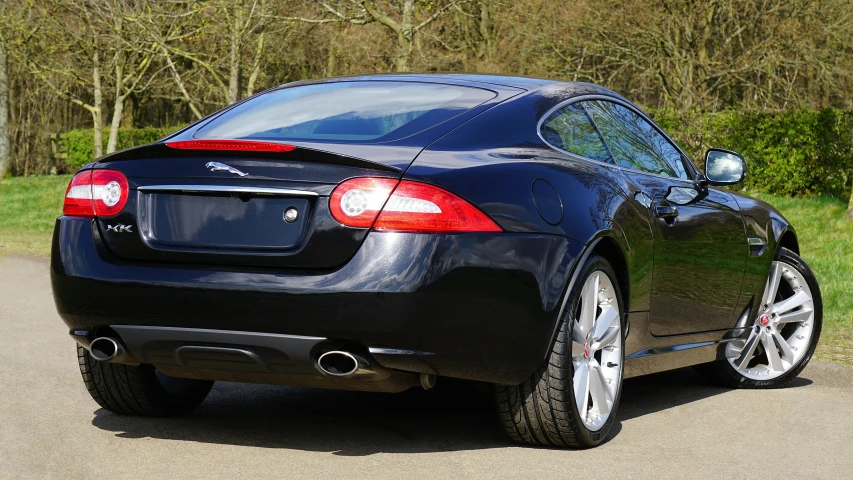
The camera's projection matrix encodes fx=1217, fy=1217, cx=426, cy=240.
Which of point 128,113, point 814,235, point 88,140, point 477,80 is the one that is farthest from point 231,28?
point 477,80

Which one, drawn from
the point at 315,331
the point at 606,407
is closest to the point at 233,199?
the point at 315,331

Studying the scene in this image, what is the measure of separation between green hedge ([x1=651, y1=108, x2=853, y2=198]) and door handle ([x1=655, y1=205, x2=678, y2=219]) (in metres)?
11.6

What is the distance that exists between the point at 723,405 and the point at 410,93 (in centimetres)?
237

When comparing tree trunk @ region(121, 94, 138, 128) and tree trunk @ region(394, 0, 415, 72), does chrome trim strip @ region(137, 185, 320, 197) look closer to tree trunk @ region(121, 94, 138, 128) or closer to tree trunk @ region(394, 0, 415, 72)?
tree trunk @ region(394, 0, 415, 72)

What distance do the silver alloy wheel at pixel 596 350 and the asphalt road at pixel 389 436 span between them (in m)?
0.18

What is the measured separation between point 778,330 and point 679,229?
1.66m

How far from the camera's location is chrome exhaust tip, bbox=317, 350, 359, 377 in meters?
4.06


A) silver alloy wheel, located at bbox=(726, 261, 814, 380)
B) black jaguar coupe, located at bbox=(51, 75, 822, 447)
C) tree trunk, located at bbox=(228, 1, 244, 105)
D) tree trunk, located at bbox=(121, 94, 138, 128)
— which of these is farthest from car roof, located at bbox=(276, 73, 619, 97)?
tree trunk, located at bbox=(121, 94, 138, 128)

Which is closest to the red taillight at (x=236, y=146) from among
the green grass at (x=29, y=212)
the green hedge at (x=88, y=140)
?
the green grass at (x=29, y=212)

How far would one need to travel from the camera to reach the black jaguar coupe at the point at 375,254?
402 cm

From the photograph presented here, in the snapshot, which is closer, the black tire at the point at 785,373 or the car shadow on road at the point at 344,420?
the car shadow on road at the point at 344,420

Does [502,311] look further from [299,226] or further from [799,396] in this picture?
[799,396]

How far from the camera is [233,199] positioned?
4148 millimetres

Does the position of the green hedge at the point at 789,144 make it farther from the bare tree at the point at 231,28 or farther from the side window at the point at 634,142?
the side window at the point at 634,142
